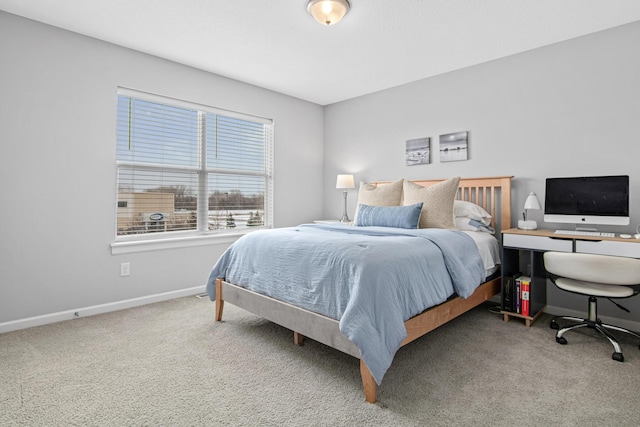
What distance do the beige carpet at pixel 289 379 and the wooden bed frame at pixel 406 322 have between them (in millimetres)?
198

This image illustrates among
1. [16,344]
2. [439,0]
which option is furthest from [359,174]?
[16,344]

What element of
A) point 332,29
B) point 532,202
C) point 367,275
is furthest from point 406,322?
point 332,29

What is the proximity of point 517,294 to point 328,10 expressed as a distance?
2658mm

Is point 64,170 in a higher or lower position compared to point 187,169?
lower

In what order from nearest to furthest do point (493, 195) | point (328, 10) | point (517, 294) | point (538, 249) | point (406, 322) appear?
point (406, 322), point (328, 10), point (538, 249), point (517, 294), point (493, 195)

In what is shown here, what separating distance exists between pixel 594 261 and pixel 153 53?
4.02 meters

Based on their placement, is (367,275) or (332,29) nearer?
(367,275)

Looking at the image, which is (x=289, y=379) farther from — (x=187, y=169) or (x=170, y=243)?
(x=187, y=169)

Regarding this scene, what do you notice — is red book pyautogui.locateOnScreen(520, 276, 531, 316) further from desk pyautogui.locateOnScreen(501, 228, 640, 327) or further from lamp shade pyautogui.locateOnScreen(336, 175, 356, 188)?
lamp shade pyautogui.locateOnScreen(336, 175, 356, 188)

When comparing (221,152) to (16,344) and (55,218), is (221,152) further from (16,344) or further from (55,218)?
(16,344)

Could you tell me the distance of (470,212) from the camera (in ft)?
10.7

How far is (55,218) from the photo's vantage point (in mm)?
2844

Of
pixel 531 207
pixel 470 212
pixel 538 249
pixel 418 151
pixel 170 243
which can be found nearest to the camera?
pixel 538 249

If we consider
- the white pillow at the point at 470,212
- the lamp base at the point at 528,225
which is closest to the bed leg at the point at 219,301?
the white pillow at the point at 470,212
